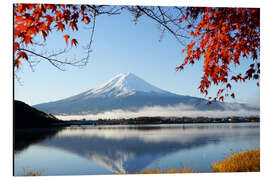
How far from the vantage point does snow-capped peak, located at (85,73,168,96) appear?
12.2 feet

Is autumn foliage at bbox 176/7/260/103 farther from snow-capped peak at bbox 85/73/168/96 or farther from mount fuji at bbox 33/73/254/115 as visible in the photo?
snow-capped peak at bbox 85/73/168/96

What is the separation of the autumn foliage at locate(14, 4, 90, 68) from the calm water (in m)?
1.19

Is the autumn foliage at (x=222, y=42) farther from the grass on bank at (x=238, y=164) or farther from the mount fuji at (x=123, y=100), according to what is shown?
the grass on bank at (x=238, y=164)

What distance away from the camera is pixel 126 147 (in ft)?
12.2

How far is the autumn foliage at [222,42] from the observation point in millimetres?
3699

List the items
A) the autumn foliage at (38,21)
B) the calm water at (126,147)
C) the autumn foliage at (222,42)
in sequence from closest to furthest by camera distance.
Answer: the autumn foliage at (38,21), the calm water at (126,147), the autumn foliage at (222,42)

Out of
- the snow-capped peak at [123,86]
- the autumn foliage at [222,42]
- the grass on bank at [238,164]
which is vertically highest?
the autumn foliage at [222,42]

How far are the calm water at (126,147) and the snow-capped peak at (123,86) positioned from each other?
551mm

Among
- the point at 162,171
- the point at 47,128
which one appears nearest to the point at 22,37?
the point at 47,128

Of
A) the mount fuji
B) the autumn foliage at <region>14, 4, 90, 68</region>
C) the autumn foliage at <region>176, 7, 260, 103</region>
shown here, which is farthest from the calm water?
the autumn foliage at <region>14, 4, 90, 68</region>

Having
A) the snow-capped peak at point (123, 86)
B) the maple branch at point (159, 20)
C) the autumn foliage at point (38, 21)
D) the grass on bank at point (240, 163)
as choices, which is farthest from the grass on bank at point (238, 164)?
the autumn foliage at point (38, 21)

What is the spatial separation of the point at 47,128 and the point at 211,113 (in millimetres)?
2541

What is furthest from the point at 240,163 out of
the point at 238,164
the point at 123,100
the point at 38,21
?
the point at 38,21
